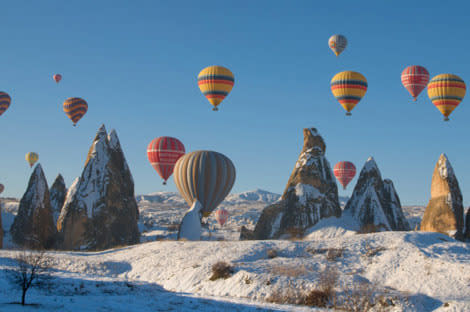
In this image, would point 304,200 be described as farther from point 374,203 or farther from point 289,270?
point 289,270

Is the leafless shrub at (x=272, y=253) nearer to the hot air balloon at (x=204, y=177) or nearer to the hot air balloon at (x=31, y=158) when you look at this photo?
the hot air balloon at (x=204, y=177)

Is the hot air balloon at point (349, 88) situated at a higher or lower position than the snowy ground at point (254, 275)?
higher

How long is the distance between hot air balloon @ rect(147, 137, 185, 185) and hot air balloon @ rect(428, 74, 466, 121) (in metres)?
31.3

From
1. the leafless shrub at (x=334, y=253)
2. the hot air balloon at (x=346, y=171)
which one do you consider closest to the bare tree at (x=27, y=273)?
the leafless shrub at (x=334, y=253)

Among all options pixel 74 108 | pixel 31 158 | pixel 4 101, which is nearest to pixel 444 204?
pixel 74 108

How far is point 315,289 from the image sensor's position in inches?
808

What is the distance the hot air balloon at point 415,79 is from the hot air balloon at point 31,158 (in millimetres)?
81950

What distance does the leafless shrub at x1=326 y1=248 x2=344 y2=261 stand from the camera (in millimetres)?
25484

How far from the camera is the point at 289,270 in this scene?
74.2 ft

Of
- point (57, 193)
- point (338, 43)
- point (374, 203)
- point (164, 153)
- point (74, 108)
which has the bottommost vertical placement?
point (374, 203)

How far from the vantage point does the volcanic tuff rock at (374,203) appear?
46.8 metres

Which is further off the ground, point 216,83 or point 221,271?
point 216,83

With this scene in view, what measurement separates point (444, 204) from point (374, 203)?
A: 701cm

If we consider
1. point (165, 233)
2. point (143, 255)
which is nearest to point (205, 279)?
point (143, 255)
